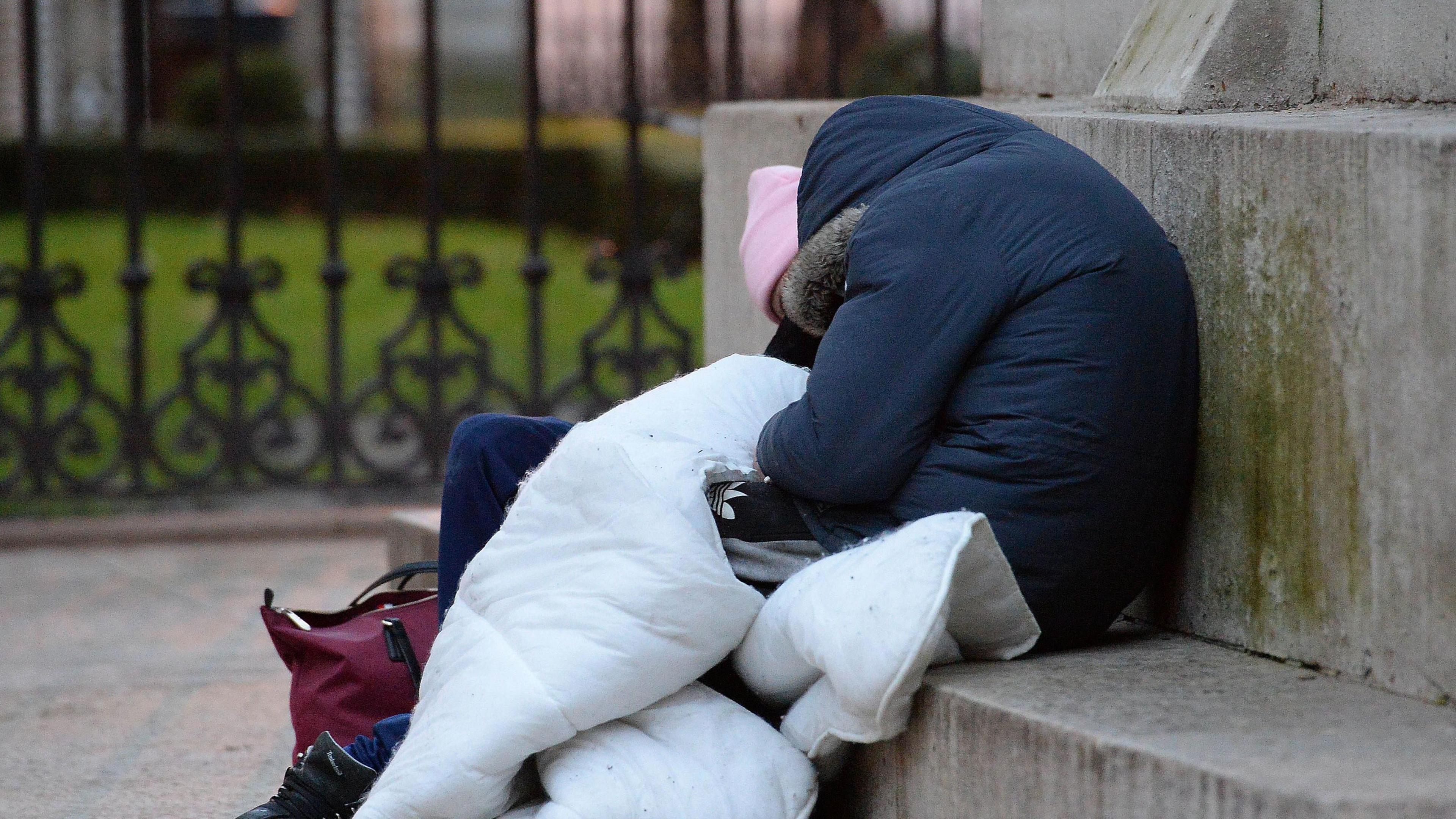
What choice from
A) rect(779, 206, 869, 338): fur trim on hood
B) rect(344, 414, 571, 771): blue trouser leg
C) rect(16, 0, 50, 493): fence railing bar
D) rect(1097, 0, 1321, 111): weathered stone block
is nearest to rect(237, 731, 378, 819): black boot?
rect(344, 414, 571, 771): blue trouser leg

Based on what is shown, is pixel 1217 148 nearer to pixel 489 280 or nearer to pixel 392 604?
pixel 392 604

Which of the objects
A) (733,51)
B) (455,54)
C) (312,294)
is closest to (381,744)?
(733,51)

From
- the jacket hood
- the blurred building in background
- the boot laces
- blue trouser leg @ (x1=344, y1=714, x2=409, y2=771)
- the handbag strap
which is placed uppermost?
the blurred building in background

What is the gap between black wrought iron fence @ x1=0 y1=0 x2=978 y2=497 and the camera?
5.61 m

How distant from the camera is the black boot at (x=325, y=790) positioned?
104 inches

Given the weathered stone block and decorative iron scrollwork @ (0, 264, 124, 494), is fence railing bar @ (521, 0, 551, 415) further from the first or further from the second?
the weathered stone block

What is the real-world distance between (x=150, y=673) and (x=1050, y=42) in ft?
8.84

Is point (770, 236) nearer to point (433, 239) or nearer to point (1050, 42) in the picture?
point (1050, 42)

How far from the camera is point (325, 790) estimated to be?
8.66ft

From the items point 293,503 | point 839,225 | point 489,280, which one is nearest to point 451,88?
point 489,280

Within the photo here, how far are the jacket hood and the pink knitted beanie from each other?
24 centimetres

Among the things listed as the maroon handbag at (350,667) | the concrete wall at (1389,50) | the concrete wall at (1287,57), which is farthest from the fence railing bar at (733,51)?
the maroon handbag at (350,667)

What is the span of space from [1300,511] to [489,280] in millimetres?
10927

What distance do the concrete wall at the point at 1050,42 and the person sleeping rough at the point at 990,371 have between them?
156 centimetres
